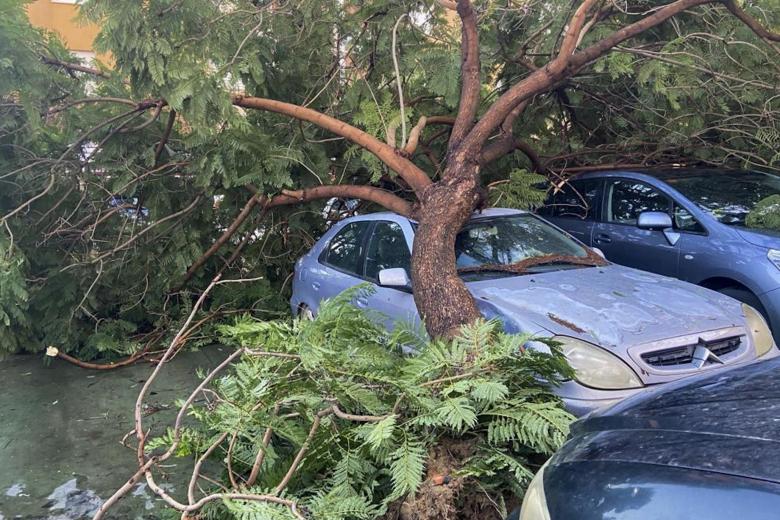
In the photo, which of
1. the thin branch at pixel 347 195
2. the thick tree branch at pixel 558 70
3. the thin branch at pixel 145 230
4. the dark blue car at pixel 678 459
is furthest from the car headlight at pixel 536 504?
the thin branch at pixel 145 230

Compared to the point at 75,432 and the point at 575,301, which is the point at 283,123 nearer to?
the point at 75,432

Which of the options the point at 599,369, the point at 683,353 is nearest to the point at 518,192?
the point at 683,353

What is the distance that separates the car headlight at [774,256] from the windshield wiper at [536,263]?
1.22 meters

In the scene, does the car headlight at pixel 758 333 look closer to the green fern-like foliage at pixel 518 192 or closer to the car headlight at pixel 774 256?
the car headlight at pixel 774 256

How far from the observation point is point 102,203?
626cm

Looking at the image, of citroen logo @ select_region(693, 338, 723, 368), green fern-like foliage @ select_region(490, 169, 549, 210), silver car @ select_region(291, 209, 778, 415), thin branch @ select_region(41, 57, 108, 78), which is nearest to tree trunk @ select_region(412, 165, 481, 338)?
silver car @ select_region(291, 209, 778, 415)

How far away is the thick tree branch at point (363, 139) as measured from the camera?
16.2ft

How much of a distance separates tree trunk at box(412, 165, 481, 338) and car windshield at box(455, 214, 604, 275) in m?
0.24

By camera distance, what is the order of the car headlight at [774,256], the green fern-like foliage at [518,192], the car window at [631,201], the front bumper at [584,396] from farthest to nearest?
the green fern-like foliage at [518,192]
the car window at [631,201]
the car headlight at [774,256]
the front bumper at [584,396]

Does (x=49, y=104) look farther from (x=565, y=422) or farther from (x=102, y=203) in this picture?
(x=565, y=422)

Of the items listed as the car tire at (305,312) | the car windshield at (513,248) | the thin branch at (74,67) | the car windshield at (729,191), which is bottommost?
the car tire at (305,312)

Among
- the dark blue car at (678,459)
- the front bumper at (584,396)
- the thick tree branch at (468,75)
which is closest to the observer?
the dark blue car at (678,459)

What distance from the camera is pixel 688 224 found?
5.41 meters

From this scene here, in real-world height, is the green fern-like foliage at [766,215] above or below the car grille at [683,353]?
above
